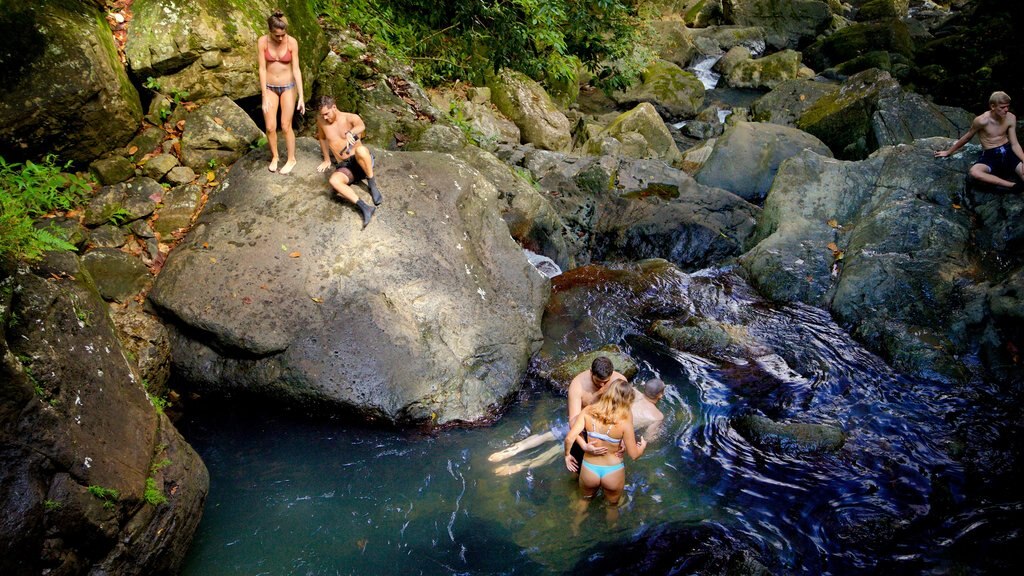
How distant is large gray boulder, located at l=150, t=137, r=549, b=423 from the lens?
19.9 ft

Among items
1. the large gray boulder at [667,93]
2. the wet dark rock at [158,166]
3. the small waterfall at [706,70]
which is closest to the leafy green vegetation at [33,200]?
the wet dark rock at [158,166]

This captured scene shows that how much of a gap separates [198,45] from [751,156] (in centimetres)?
1015

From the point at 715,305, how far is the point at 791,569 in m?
4.45

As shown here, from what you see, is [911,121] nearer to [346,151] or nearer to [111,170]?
[346,151]

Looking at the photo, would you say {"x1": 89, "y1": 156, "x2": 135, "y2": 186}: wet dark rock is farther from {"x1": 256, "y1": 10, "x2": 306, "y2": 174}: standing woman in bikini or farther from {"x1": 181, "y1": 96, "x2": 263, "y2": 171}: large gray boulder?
{"x1": 256, "y1": 10, "x2": 306, "y2": 174}: standing woman in bikini

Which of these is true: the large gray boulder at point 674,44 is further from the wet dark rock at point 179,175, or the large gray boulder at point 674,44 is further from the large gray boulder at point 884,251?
the wet dark rock at point 179,175

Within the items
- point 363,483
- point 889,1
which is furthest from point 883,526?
point 889,1

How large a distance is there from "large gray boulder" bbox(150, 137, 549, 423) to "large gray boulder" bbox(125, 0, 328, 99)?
1140 millimetres

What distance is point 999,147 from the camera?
8.38 meters

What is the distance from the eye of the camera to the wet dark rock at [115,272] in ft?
19.5

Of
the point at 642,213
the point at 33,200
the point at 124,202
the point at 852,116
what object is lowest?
the point at 642,213

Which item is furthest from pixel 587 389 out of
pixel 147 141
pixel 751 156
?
pixel 751 156

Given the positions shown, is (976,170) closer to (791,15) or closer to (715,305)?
(715,305)

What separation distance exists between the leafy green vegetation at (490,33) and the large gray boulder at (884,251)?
5.04 meters
